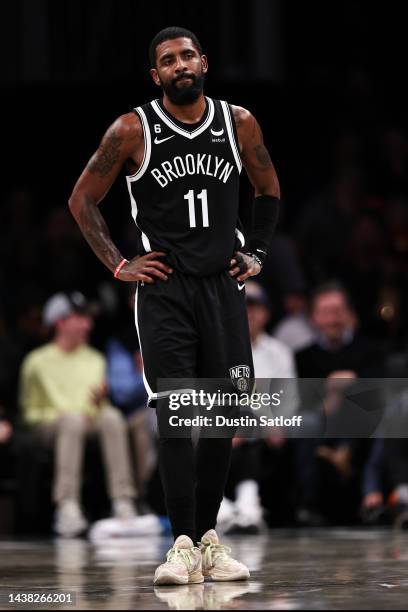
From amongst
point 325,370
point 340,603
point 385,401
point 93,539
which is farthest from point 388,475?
point 340,603

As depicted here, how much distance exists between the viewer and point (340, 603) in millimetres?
3930

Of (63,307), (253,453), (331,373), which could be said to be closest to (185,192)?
(253,453)

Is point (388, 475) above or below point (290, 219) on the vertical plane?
below

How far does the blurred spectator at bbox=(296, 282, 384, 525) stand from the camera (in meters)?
8.58

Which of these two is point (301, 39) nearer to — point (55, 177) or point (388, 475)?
point (55, 177)

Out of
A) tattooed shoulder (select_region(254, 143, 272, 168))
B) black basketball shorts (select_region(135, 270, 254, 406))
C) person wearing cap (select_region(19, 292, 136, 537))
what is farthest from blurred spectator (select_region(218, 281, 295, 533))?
black basketball shorts (select_region(135, 270, 254, 406))

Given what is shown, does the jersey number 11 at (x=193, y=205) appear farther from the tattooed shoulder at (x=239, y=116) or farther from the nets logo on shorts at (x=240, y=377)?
the nets logo on shorts at (x=240, y=377)

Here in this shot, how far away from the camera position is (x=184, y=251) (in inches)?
190

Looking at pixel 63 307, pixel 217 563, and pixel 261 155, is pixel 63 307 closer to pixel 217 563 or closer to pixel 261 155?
pixel 261 155

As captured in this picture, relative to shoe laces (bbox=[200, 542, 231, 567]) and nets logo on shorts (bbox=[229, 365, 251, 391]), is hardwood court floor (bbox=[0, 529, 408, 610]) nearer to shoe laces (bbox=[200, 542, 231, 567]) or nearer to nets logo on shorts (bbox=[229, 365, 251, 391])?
shoe laces (bbox=[200, 542, 231, 567])

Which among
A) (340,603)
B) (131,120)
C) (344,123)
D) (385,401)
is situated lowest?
(340,603)

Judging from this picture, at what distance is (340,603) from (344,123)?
8530 millimetres

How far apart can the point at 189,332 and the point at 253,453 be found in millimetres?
3790

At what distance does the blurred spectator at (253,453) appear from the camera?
8.08m
